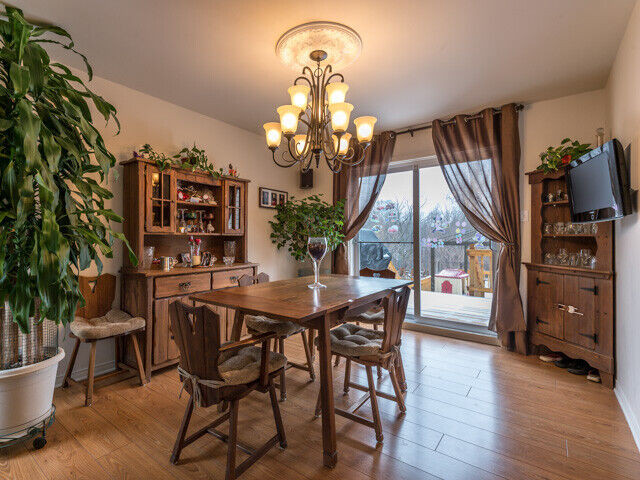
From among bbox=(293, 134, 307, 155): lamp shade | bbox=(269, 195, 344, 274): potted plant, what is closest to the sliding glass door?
bbox=(269, 195, 344, 274): potted plant

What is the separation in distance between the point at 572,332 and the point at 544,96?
2.26 metres

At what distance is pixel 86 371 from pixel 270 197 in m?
2.73

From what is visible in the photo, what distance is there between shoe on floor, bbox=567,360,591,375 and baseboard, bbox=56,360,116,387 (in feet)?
13.2

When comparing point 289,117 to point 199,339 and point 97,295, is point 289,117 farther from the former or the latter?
point 97,295

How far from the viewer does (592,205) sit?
2332 mm

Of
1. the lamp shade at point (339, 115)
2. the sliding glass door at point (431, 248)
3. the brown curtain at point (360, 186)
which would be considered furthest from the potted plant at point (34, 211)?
the sliding glass door at point (431, 248)

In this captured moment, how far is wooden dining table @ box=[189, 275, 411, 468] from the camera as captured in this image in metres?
1.56

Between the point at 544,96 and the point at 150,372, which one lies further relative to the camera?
the point at 544,96

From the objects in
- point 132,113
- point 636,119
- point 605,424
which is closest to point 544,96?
point 636,119

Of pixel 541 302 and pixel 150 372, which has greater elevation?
pixel 541 302

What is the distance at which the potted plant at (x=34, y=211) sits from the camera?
1.45m

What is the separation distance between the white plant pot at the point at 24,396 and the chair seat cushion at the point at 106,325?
0.41m

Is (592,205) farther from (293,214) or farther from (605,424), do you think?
(293,214)

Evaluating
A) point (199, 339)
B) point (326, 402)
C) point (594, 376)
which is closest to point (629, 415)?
point (594, 376)
